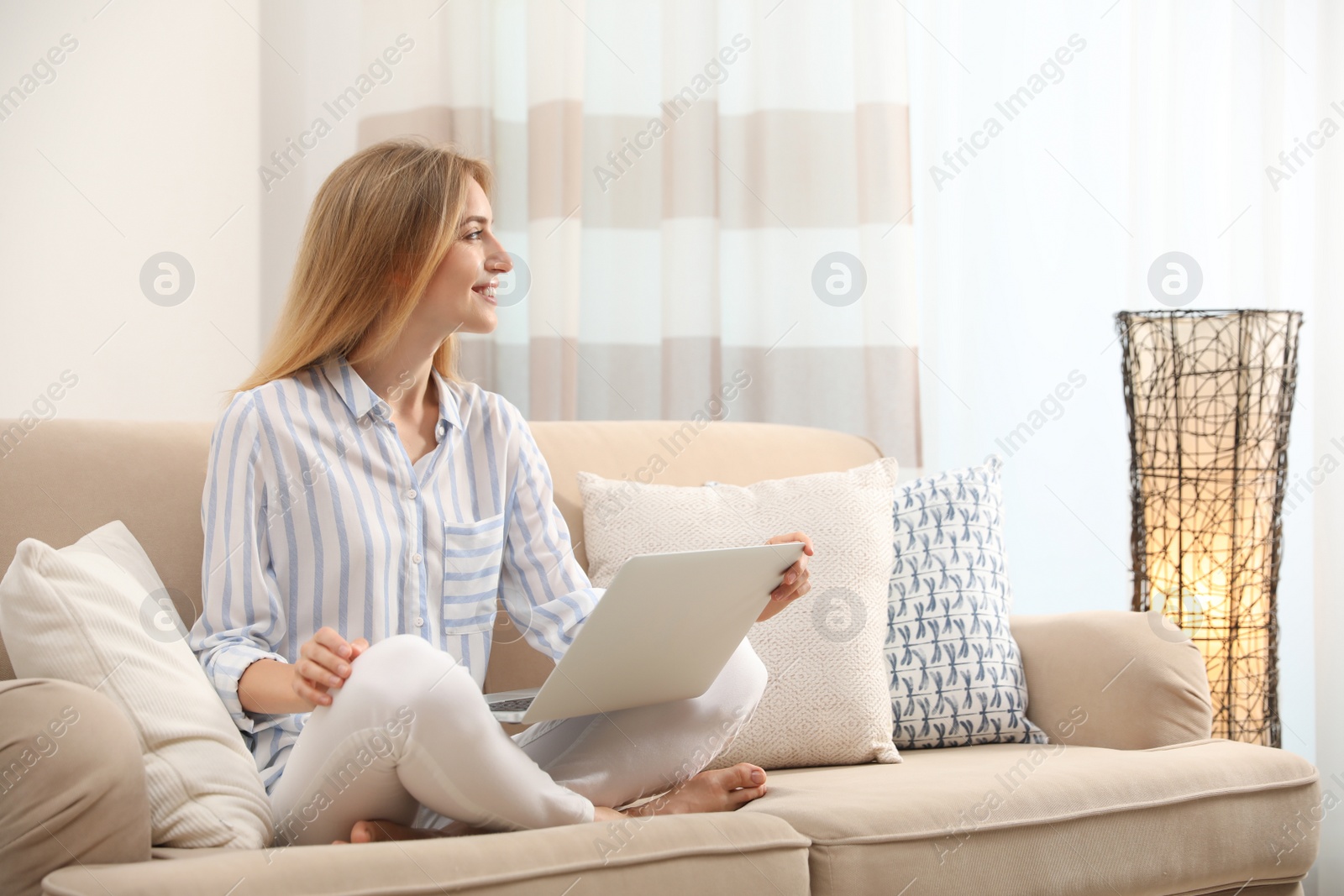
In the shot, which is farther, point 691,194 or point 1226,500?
point 691,194

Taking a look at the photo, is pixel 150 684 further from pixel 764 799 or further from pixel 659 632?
pixel 764 799

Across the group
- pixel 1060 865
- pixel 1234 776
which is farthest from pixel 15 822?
pixel 1234 776

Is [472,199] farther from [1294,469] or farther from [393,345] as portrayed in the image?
[1294,469]

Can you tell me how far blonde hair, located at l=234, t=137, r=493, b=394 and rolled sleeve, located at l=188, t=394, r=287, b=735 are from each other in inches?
5.1

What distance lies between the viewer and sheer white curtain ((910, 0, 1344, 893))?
8.05 feet

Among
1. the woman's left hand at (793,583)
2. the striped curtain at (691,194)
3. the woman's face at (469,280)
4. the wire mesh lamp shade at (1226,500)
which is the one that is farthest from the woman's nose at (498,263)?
the wire mesh lamp shade at (1226,500)

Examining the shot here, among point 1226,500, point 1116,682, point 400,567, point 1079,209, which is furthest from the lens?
point 1079,209

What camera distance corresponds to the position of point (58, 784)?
0.91 m

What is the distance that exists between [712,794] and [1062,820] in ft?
1.30

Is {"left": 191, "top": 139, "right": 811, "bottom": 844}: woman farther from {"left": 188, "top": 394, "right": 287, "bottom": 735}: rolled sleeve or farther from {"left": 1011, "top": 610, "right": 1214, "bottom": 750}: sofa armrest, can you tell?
{"left": 1011, "top": 610, "right": 1214, "bottom": 750}: sofa armrest

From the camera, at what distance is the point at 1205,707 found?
1.63 m

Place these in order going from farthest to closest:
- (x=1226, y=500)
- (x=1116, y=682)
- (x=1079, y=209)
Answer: (x=1079, y=209), (x=1226, y=500), (x=1116, y=682)

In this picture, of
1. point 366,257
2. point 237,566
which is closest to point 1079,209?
point 366,257

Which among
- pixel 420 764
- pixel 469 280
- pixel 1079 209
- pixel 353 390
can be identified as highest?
pixel 1079 209
